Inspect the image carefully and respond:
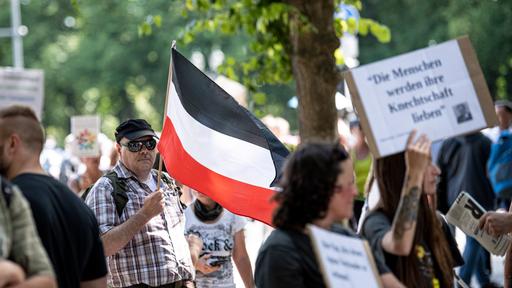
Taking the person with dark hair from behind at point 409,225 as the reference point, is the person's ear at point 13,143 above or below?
above

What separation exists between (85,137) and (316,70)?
5894 millimetres

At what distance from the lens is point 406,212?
18.5ft

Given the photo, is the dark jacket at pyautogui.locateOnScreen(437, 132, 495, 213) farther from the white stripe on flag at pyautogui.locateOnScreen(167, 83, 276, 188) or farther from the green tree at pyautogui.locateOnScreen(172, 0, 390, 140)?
the white stripe on flag at pyautogui.locateOnScreen(167, 83, 276, 188)

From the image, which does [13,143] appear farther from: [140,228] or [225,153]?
[225,153]

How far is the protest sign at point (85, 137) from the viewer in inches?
556

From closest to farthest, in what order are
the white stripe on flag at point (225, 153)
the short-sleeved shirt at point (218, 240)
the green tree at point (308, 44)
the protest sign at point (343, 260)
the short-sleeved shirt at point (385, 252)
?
1. the protest sign at point (343, 260)
2. the short-sleeved shirt at point (385, 252)
3. the white stripe on flag at point (225, 153)
4. the short-sleeved shirt at point (218, 240)
5. the green tree at point (308, 44)

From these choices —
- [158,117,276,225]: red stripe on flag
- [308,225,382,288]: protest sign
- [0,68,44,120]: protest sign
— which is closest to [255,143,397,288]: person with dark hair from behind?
[308,225,382,288]: protest sign

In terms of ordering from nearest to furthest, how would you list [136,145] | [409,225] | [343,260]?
[343,260]
[409,225]
[136,145]

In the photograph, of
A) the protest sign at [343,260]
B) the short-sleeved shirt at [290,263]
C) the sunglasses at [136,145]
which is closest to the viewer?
the protest sign at [343,260]

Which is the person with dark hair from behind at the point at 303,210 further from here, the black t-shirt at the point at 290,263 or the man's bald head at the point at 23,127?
the man's bald head at the point at 23,127

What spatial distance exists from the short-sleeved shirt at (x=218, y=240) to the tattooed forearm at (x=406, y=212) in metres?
3.30

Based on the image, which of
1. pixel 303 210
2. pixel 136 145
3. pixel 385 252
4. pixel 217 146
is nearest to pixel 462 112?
pixel 385 252

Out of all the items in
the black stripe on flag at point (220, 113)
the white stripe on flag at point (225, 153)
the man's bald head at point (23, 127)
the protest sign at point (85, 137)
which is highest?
the protest sign at point (85, 137)

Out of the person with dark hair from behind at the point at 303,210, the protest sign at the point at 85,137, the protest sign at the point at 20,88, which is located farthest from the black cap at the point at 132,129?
the protest sign at the point at 85,137
